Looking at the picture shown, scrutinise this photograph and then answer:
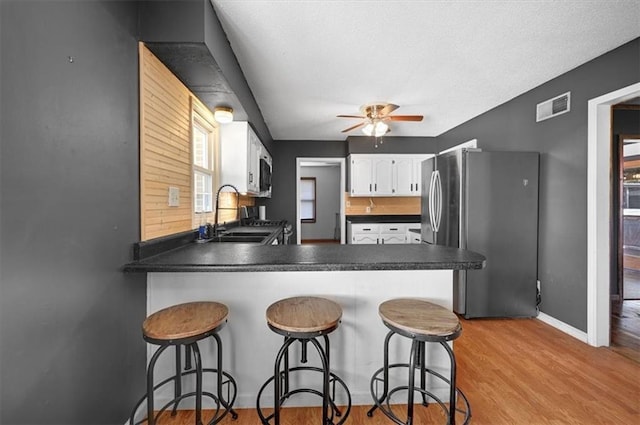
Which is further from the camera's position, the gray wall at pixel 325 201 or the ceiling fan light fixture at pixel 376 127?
the gray wall at pixel 325 201

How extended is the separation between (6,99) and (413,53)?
100 inches

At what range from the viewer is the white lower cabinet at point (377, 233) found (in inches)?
203

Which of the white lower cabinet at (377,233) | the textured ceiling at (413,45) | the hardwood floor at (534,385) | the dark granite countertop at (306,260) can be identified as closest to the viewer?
the dark granite countertop at (306,260)

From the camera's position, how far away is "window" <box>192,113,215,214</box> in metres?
2.70

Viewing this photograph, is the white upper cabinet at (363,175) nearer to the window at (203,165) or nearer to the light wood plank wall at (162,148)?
the window at (203,165)

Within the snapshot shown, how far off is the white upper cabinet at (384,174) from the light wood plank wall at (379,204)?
0.97 feet

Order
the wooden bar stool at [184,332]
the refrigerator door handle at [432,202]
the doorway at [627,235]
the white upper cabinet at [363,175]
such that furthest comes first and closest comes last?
the white upper cabinet at [363,175] → the refrigerator door handle at [432,202] → the doorway at [627,235] → the wooden bar stool at [184,332]

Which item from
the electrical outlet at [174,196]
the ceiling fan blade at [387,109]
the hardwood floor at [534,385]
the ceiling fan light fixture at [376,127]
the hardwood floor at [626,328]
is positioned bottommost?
the hardwood floor at [534,385]

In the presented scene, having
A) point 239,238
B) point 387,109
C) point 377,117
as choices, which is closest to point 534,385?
point 239,238

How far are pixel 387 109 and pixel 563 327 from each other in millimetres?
2912

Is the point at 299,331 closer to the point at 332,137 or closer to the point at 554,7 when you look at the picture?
Result: the point at 554,7

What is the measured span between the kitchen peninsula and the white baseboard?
1842 mm

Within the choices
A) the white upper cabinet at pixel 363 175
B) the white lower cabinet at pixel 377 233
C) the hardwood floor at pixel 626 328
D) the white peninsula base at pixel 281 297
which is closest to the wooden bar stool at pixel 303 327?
the white peninsula base at pixel 281 297

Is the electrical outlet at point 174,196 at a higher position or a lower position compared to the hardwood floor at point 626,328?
higher
